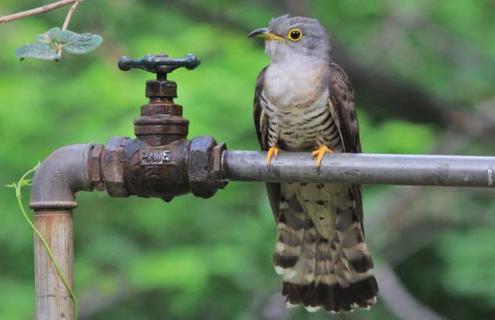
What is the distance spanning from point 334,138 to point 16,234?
12.8ft

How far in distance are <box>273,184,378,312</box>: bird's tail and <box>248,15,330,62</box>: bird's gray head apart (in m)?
0.54

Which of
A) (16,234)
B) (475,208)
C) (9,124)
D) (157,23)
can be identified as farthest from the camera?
(157,23)

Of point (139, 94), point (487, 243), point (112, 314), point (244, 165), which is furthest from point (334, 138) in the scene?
point (112, 314)

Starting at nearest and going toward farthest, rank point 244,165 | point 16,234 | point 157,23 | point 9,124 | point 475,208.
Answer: point 244,165, point 9,124, point 16,234, point 475,208, point 157,23

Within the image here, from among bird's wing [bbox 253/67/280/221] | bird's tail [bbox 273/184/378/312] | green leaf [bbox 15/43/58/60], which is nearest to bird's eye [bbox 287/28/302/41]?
bird's wing [bbox 253/67/280/221]

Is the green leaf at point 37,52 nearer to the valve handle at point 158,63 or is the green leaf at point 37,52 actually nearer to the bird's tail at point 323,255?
the valve handle at point 158,63

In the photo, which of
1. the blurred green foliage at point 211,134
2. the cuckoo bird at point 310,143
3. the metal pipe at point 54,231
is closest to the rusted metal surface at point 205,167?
the metal pipe at point 54,231

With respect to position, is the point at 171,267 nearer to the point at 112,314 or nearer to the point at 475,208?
the point at 112,314

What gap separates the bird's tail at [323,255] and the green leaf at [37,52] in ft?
5.33

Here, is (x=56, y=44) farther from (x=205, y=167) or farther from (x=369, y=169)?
(x=369, y=169)

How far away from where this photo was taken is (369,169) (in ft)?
9.50

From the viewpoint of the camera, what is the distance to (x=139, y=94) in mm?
7145

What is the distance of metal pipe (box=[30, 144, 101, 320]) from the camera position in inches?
117

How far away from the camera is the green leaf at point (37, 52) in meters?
2.89
